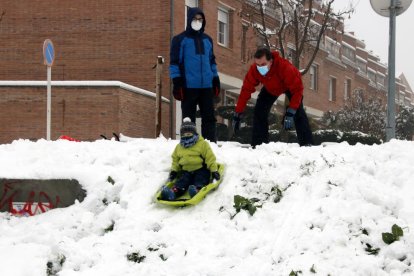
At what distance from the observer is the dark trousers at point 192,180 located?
6.72 meters

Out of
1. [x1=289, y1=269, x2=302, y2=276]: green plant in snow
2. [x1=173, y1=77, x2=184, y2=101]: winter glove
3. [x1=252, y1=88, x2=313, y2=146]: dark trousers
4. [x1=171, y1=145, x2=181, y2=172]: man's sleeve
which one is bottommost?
[x1=289, y1=269, x2=302, y2=276]: green plant in snow

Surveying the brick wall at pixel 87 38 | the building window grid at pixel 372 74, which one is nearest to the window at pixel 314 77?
the brick wall at pixel 87 38

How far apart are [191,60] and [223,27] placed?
14782 millimetres

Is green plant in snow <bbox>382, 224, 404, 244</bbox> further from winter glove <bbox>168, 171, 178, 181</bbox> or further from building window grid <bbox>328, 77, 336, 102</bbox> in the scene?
building window grid <bbox>328, 77, 336, 102</bbox>

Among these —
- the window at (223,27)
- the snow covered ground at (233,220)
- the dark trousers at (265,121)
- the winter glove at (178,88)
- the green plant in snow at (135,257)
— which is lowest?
the green plant in snow at (135,257)

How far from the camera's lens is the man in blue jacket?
28.3ft

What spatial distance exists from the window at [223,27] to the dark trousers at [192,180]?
1629cm

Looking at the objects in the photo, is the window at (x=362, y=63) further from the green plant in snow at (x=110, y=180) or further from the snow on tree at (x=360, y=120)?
the green plant in snow at (x=110, y=180)

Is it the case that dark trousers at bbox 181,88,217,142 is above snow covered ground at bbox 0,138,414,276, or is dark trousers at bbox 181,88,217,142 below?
above

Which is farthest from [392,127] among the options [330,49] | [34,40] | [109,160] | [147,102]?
[330,49]

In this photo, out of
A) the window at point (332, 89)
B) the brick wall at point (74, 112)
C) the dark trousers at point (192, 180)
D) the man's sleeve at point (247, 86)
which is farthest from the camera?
the window at point (332, 89)

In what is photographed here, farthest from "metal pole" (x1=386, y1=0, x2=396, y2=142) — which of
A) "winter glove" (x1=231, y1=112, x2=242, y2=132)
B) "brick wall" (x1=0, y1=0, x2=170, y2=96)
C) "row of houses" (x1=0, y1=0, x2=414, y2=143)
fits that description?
"brick wall" (x1=0, y1=0, x2=170, y2=96)

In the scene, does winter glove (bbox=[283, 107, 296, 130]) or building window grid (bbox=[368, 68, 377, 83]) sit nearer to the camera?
winter glove (bbox=[283, 107, 296, 130])

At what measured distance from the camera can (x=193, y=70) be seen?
28.3 ft
